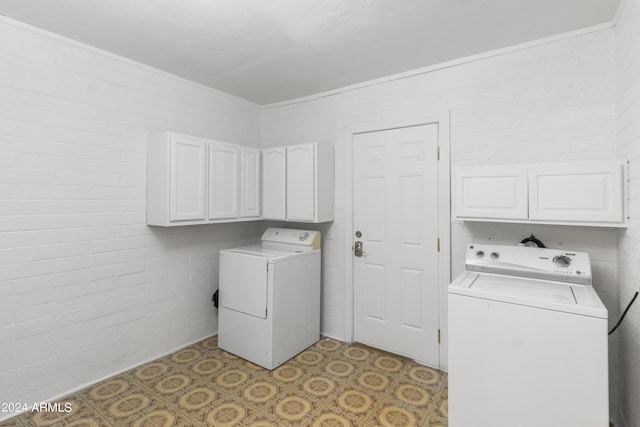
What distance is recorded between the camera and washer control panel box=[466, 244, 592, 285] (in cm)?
189

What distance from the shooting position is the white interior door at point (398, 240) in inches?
108

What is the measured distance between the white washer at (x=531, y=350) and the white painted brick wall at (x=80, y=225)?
7.89 ft

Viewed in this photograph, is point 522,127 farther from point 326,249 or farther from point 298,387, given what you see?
point 298,387

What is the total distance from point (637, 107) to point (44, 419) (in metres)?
3.83

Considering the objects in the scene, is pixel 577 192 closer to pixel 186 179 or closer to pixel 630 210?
pixel 630 210

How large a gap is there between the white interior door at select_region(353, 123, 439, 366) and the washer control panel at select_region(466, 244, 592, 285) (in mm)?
547

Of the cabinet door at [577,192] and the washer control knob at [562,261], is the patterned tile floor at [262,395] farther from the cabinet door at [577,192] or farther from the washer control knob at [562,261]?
the cabinet door at [577,192]

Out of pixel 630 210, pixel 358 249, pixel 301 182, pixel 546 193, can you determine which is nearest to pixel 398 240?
pixel 358 249

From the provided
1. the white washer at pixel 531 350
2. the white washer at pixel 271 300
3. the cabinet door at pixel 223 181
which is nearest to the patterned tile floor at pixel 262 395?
the white washer at pixel 271 300

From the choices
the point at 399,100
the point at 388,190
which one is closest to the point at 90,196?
the point at 388,190

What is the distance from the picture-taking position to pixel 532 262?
200cm

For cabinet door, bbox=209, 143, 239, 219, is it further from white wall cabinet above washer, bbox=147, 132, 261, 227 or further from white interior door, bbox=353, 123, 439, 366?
white interior door, bbox=353, 123, 439, 366

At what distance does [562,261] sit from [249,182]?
103 inches

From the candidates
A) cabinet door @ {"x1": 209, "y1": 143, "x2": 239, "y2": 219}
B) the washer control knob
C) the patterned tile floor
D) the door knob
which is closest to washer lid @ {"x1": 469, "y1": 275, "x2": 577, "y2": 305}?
the washer control knob
